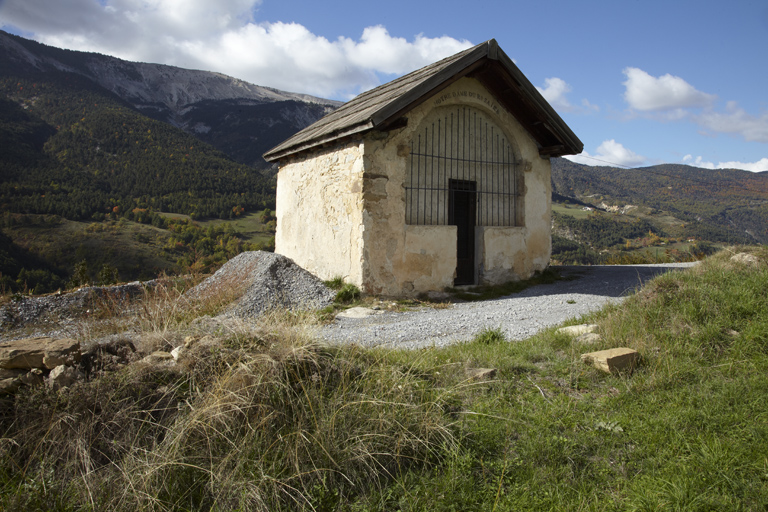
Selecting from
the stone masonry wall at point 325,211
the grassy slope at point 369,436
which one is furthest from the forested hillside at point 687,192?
the grassy slope at point 369,436

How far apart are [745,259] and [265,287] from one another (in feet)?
29.3

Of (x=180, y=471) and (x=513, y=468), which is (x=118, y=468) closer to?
(x=180, y=471)

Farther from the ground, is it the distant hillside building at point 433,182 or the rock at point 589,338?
the distant hillside building at point 433,182

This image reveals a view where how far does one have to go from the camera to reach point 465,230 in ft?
34.0

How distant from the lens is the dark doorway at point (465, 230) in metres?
10.3

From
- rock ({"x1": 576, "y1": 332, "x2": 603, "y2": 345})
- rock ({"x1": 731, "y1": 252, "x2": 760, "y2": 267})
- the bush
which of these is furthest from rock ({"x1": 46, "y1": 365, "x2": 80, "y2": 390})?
rock ({"x1": 731, "y1": 252, "x2": 760, "y2": 267})

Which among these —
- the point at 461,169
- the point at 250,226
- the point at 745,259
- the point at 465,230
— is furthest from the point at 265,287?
the point at 250,226

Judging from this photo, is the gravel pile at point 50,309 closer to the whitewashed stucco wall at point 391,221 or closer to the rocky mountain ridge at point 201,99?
the whitewashed stucco wall at point 391,221

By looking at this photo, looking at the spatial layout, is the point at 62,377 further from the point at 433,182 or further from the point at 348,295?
the point at 433,182

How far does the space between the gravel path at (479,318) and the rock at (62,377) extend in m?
2.10

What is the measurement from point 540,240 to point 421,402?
8.91 metres

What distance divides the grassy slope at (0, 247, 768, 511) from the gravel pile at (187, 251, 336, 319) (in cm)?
420

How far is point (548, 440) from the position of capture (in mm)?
2936

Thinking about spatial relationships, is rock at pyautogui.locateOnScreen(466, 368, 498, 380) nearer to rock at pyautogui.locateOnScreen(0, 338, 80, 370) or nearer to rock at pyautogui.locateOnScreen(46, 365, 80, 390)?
rock at pyautogui.locateOnScreen(46, 365, 80, 390)
